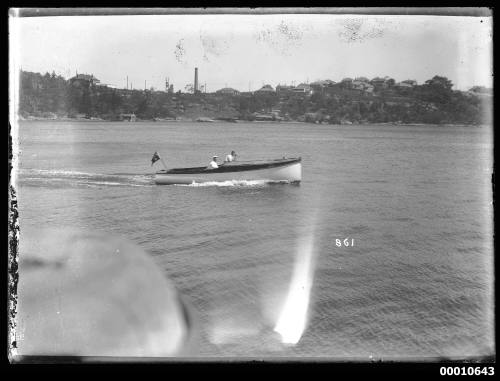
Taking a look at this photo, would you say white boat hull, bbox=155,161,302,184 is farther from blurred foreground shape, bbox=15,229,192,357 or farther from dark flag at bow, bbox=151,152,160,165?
blurred foreground shape, bbox=15,229,192,357

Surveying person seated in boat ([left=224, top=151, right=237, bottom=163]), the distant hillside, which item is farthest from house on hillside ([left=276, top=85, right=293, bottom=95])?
person seated in boat ([left=224, top=151, right=237, bottom=163])

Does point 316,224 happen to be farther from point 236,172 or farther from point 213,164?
point 213,164

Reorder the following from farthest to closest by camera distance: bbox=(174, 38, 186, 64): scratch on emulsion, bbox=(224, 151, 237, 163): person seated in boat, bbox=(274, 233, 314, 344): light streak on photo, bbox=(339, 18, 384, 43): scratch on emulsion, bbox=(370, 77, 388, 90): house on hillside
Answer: bbox=(224, 151, 237, 163): person seated in boat → bbox=(370, 77, 388, 90): house on hillside → bbox=(174, 38, 186, 64): scratch on emulsion → bbox=(339, 18, 384, 43): scratch on emulsion → bbox=(274, 233, 314, 344): light streak on photo

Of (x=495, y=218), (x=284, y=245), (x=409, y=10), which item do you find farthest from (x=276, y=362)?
(x=409, y=10)

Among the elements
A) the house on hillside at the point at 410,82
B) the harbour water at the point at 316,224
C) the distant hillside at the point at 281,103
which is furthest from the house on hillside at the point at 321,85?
the house on hillside at the point at 410,82

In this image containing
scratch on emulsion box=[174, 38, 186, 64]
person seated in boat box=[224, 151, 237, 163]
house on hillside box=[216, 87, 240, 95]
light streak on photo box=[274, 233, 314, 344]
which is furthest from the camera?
person seated in boat box=[224, 151, 237, 163]

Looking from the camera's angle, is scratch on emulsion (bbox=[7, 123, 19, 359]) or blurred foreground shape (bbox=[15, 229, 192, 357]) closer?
blurred foreground shape (bbox=[15, 229, 192, 357])
